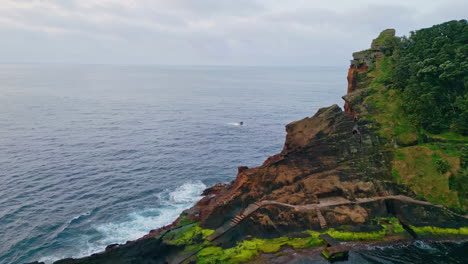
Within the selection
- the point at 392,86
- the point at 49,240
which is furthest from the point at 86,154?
the point at 392,86

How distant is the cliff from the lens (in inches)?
1946

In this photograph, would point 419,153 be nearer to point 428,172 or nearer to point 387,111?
point 428,172

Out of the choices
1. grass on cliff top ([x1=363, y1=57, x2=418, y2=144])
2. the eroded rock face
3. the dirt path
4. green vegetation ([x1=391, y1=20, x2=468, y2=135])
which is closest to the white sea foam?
the eroded rock face

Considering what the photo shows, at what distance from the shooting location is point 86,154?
9288cm

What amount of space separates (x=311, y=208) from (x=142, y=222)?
1249 inches

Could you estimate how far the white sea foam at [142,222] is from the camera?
53.2m

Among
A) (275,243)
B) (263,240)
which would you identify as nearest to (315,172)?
(275,243)

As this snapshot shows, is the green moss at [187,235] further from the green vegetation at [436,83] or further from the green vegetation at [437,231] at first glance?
the green vegetation at [436,83]

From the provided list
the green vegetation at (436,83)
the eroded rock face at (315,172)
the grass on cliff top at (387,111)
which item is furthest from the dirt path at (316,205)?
the green vegetation at (436,83)

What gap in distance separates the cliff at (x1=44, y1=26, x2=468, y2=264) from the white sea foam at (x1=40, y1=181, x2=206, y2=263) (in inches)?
166

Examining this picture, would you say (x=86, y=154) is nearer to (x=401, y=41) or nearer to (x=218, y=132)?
(x=218, y=132)

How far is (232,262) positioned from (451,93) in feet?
182

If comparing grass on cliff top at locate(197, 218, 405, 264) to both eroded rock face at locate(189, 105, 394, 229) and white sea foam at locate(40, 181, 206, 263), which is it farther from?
white sea foam at locate(40, 181, 206, 263)

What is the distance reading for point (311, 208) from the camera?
177 ft
